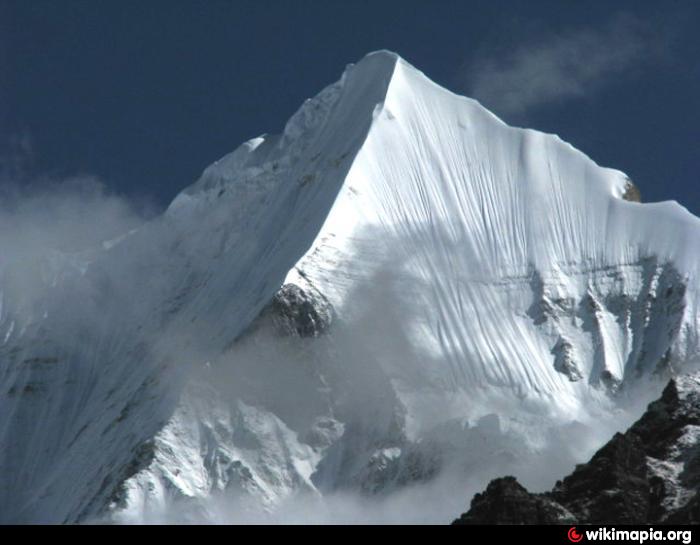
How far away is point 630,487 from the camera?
161 meters

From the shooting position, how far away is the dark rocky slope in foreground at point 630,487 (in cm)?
15575

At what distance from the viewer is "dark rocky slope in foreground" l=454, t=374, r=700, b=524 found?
156 meters
